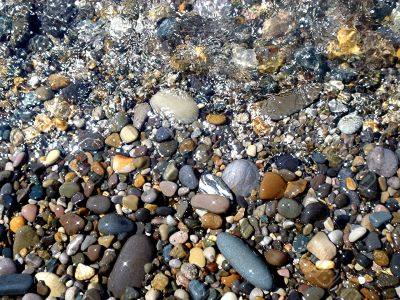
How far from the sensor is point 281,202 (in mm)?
3184

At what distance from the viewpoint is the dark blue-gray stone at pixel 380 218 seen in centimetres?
301

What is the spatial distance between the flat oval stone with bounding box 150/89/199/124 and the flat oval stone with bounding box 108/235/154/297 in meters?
1.05

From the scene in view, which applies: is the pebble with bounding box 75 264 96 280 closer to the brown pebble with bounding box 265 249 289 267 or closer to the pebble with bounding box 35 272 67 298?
the pebble with bounding box 35 272 67 298

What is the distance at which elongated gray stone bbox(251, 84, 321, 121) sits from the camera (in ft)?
11.9

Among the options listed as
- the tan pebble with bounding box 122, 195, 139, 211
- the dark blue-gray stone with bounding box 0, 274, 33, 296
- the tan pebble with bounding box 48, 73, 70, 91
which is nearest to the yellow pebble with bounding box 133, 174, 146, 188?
the tan pebble with bounding box 122, 195, 139, 211

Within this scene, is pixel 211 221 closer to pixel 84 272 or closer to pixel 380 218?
pixel 84 272

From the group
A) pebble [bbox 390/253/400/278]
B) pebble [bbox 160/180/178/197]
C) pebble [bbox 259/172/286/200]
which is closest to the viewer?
pebble [bbox 390/253/400/278]

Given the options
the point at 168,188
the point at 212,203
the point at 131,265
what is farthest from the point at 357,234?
the point at 131,265

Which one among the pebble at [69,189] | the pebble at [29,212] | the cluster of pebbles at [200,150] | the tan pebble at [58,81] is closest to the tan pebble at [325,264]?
the cluster of pebbles at [200,150]

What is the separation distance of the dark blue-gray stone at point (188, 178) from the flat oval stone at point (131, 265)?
0.49 m

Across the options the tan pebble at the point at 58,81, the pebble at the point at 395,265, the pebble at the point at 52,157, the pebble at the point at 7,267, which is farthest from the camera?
the tan pebble at the point at 58,81

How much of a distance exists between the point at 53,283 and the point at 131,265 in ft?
1.76

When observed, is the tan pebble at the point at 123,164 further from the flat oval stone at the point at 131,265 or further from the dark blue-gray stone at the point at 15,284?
the dark blue-gray stone at the point at 15,284

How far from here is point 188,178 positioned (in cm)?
336
